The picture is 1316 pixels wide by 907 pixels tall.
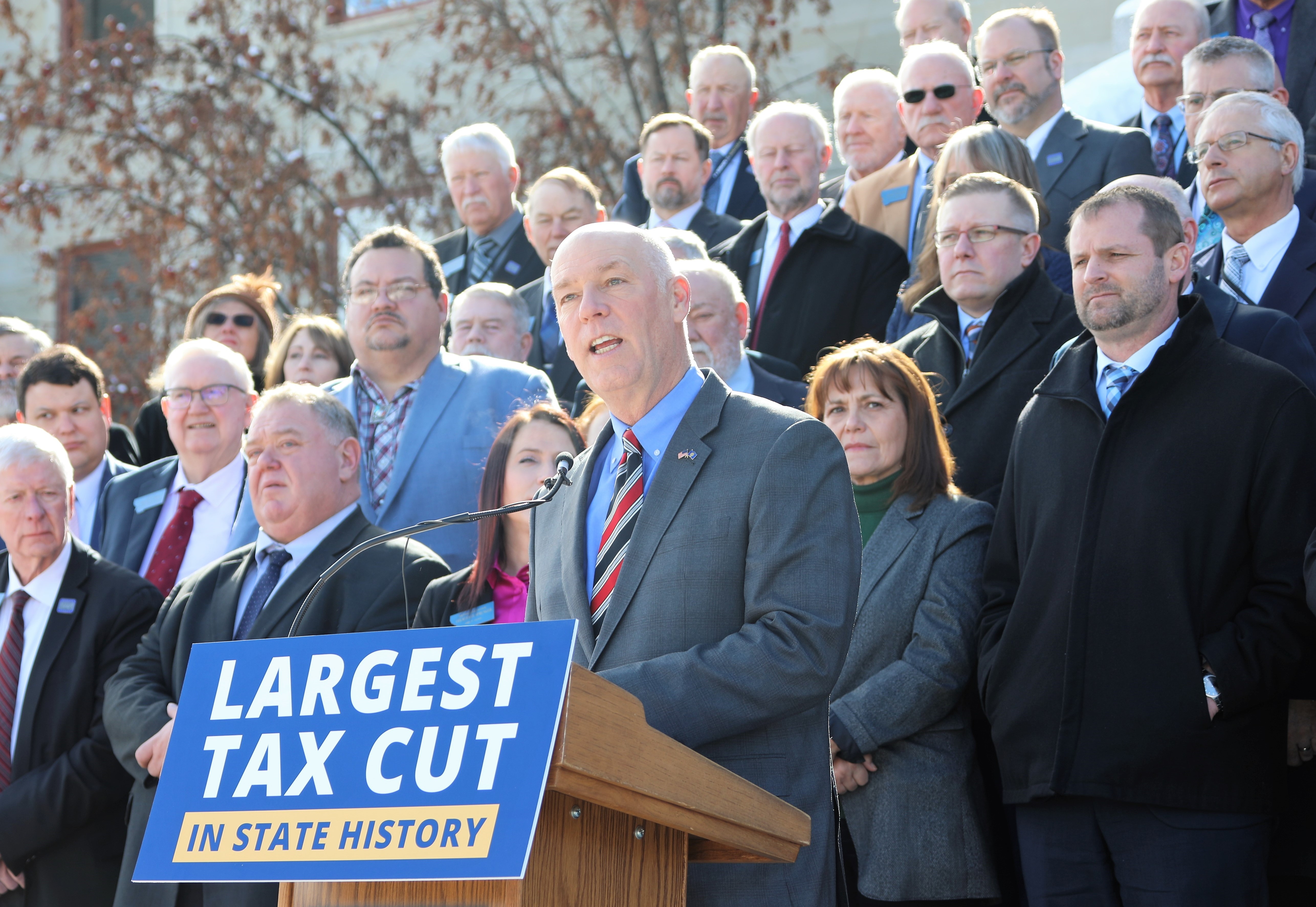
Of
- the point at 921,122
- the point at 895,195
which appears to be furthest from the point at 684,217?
the point at 921,122

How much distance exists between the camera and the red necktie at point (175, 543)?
5556 millimetres

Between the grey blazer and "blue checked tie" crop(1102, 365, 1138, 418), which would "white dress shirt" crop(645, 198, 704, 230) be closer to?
the grey blazer

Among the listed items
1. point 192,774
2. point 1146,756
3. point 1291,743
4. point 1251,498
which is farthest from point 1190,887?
point 192,774

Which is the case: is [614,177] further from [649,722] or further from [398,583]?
[649,722]

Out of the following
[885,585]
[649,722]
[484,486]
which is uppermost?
[484,486]

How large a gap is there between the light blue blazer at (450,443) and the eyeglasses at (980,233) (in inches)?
60.7

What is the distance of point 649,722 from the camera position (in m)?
2.52

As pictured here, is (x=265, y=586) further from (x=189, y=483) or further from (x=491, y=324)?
(x=491, y=324)

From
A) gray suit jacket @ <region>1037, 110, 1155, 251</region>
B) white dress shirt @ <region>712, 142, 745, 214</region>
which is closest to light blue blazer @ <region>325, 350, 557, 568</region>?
gray suit jacket @ <region>1037, 110, 1155, 251</region>

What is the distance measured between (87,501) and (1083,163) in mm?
4502

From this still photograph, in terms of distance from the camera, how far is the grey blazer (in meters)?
3.87

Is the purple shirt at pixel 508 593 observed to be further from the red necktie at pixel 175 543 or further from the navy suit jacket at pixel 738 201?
the navy suit jacket at pixel 738 201

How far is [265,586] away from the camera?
4.54 m

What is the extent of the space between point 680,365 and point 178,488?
11.2 feet
